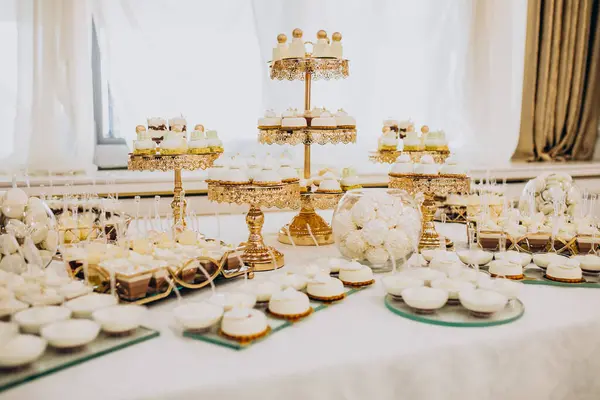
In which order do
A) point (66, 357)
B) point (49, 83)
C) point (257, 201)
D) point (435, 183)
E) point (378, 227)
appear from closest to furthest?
point (66, 357)
point (378, 227)
point (257, 201)
point (435, 183)
point (49, 83)

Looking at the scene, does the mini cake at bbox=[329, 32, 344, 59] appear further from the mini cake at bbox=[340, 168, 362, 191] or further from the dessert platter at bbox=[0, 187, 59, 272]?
the dessert platter at bbox=[0, 187, 59, 272]

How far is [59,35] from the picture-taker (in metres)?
2.71

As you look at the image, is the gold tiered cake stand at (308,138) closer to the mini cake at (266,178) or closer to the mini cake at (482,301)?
the mini cake at (266,178)

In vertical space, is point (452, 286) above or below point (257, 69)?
below

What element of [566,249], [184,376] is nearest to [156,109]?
[566,249]

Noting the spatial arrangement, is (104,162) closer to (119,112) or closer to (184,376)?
(119,112)

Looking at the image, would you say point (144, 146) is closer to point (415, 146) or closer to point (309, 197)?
point (309, 197)

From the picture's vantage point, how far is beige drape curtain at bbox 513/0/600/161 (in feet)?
12.1

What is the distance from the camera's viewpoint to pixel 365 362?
92cm

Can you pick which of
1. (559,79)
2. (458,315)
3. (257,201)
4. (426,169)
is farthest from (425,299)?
(559,79)

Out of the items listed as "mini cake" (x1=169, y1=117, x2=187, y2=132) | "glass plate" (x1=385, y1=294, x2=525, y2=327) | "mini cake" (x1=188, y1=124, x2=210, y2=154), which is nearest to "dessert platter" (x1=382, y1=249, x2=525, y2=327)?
"glass plate" (x1=385, y1=294, x2=525, y2=327)

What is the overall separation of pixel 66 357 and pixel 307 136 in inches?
42.6

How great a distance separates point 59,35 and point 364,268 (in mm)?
2132

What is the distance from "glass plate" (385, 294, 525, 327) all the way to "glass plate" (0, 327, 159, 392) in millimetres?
472
